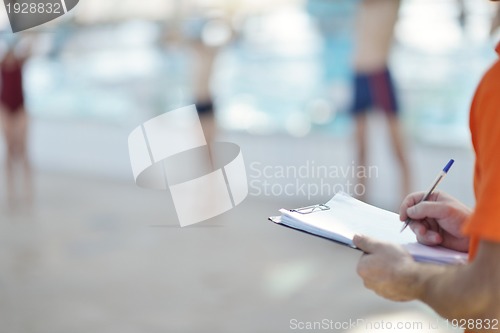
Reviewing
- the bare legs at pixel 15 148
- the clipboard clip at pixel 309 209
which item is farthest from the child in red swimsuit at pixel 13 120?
the clipboard clip at pixel 309 209

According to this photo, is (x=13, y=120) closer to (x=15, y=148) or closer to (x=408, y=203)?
(x=15, y=148)

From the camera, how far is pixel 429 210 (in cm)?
105

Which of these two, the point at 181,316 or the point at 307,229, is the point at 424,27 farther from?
the point at 307,229

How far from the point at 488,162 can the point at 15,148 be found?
5.12 metres

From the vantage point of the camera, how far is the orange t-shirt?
0.76 metres

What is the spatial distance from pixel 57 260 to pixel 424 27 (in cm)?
314

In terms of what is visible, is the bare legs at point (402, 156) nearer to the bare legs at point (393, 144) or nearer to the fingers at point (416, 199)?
the bare legs at point (393, 144)

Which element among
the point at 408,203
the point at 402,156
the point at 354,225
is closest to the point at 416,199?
the point at 408,203

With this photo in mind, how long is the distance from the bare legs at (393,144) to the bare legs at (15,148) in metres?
2.78

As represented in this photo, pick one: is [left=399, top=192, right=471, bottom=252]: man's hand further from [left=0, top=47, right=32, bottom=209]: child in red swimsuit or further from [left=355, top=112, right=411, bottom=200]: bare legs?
[left=0, top=47, right=32, bottom=209]: child in red swimsuit

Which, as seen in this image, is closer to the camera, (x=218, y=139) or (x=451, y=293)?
(x=451, y=293)

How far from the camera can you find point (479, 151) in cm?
82

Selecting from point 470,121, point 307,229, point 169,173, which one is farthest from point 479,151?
point 169,173

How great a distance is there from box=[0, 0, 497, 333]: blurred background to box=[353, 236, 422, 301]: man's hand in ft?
5.80
